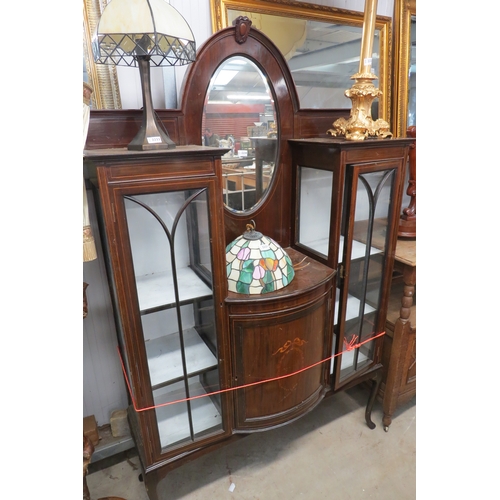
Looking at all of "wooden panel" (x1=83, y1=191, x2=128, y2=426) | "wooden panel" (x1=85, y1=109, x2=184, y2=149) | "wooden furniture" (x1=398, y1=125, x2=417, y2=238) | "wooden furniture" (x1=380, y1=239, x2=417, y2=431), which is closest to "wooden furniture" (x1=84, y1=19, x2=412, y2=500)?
"wooden panel" (x1=85, y1=109, x2=184, y2=149)

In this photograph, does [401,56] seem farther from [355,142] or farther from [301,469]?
[301,469]

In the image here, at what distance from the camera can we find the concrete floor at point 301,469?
56.0 inches

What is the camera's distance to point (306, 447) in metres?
1.62

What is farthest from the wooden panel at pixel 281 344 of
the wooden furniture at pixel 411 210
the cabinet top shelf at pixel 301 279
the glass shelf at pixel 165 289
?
the wooden furniture at pixel 411 210

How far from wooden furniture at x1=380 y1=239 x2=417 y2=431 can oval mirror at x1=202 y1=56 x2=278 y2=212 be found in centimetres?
71

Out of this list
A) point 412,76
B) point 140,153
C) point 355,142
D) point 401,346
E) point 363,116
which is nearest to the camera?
point 140,153

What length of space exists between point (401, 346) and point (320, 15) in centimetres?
144

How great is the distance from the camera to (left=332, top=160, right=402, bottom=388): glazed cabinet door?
128 cm

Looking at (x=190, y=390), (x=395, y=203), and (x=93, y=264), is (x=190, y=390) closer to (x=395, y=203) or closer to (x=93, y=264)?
(x=93, y=264)

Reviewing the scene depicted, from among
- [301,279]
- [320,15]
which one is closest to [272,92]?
[320,15]

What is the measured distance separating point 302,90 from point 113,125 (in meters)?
0.75

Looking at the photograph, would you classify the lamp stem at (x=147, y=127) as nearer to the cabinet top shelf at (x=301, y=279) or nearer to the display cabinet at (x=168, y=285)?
the display cabinet at (x=168, y=285)

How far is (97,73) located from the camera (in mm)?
1141

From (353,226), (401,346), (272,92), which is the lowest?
(401,346)
